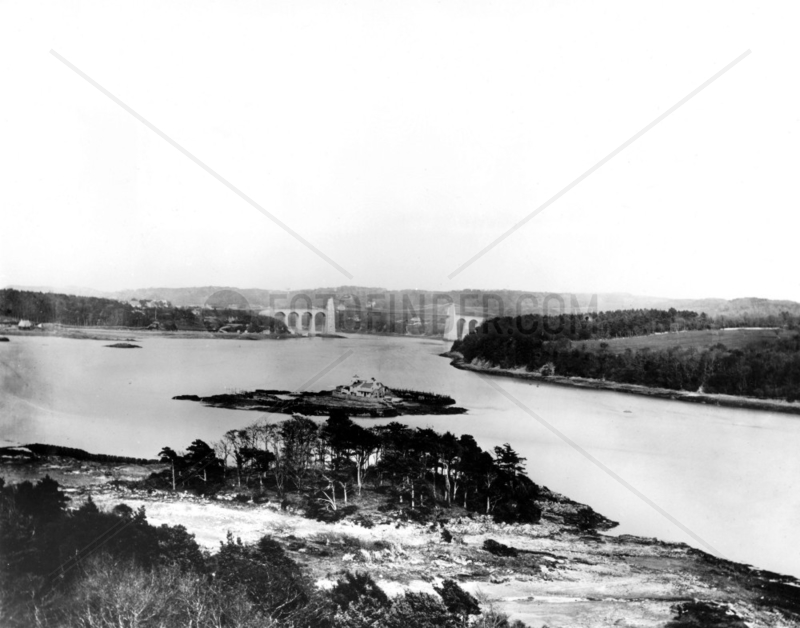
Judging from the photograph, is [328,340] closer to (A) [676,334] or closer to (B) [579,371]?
(B) [579,371]

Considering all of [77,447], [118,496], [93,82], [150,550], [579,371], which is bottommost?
[150,550]

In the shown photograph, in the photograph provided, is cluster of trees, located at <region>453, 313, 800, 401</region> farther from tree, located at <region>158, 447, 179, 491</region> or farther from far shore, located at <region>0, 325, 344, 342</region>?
tree, located at <region>158, 447, 179, 491</region>

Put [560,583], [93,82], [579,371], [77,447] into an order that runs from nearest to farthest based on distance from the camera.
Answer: [560,583] < [579,371] < [93,82] < [77,447]

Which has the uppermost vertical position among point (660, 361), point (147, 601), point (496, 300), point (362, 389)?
point (496, 300)

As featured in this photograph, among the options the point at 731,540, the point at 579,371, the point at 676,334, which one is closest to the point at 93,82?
the point at 579,371

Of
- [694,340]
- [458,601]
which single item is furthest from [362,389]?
[694,340]

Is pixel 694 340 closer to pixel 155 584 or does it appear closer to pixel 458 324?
pixel 458 324
